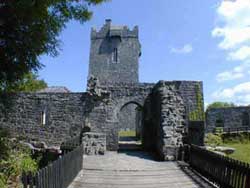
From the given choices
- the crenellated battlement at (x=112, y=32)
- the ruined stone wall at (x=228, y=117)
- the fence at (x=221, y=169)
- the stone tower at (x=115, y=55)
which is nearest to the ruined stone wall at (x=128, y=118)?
the stone tower at (x=115, y=55)

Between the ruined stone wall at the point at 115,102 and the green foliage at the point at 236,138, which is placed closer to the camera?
the ruined stone wall at the point at 115,102

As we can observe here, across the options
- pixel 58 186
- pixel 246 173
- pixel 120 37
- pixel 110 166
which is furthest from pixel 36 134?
pixel 120 37

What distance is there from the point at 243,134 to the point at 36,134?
14941mm

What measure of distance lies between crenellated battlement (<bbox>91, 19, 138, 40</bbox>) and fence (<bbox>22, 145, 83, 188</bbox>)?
98.2 feet

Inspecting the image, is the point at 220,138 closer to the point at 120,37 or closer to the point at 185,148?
the point at 185,148

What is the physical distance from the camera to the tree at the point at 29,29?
26.5 feet

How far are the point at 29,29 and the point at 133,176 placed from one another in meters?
5.30

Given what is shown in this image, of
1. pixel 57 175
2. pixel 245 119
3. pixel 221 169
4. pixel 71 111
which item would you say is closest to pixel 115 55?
pixel 245 119

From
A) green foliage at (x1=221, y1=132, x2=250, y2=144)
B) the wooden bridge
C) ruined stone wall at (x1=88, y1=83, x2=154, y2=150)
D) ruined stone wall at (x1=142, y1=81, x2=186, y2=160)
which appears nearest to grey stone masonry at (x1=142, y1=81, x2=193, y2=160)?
ruined stone wall at (x1=142, y1=81, x2=186, y2=160)

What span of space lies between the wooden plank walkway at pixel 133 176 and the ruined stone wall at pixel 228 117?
1943 centimetres

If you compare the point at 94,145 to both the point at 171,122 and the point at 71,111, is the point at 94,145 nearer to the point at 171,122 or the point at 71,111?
the point at 171,122

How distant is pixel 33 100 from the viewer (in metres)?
17.4

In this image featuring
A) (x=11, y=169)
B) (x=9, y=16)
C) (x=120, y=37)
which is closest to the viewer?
(x=11, y=169)

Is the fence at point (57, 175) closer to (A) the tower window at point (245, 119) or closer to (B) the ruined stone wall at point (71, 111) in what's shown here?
(B) the ruined stone wall at point (71, 111)
